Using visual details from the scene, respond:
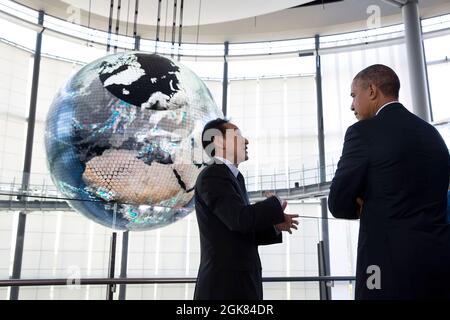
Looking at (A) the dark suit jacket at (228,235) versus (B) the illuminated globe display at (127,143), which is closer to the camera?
(A) the dark suit jacket at (228,235)

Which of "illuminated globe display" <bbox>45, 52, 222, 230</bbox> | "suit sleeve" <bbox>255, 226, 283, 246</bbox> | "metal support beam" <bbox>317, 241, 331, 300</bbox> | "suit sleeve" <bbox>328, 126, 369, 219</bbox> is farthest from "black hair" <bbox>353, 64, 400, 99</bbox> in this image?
"metal support beam" <bbox>317, 241, 331, 300</bbox>

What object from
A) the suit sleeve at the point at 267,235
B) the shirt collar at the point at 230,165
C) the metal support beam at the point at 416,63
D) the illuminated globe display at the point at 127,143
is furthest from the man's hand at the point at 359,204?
the metal support beam at the point at 416,63

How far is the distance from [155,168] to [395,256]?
62.2 inches

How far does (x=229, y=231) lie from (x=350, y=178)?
0.50 m

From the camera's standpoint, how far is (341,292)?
3613 millimetres

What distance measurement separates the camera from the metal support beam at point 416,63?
9.51m

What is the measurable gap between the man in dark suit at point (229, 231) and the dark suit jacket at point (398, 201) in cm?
28

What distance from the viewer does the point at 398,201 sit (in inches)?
49.8

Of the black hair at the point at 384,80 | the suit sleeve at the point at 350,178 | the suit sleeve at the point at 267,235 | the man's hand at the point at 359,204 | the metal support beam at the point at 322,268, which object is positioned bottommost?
the metal support beam at the point at 322,268

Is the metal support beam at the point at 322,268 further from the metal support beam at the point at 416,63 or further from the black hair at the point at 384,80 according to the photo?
the metal support beam at the point at 416,63

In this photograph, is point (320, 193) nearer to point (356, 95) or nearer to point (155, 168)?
point (155, 168)

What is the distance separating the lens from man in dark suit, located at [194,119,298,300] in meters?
1.52

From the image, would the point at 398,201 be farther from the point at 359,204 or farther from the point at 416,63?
the point at 416,63

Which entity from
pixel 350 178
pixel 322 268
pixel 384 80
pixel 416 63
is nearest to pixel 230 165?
pixel 350 178
